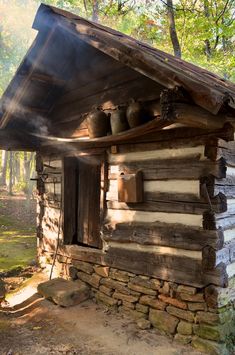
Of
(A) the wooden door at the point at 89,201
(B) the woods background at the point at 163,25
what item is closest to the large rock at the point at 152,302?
(A) the wooden door at the point at 89,201

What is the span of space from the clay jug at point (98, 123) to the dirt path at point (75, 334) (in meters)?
3.01

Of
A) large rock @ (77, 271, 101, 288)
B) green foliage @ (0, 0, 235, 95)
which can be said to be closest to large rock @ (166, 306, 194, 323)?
large rock @ (77, 271, 101, 288)

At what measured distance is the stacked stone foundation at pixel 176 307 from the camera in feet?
13.8

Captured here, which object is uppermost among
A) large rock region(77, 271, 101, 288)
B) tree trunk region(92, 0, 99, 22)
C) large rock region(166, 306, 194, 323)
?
tree trunk region(92, 0, 99, 22)

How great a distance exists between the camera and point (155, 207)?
15.9ft

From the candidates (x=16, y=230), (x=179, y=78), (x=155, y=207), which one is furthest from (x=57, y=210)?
(x=16, y=230)

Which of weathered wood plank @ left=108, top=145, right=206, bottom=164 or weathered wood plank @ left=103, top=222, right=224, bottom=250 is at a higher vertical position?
weathered wood plank @ left=108, top=145, right=206, bottom=164

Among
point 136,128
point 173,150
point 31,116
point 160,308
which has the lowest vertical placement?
point 160,308

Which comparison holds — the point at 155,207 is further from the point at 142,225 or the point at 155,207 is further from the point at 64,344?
the point at 64,344

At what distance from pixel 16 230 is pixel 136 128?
990 cm

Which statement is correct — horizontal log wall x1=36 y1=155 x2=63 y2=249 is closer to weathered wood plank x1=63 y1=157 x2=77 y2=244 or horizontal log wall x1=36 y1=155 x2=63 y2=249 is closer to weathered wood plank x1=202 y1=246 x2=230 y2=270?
weathered wood plank x1=63 y1=157 x2=77 y2=244

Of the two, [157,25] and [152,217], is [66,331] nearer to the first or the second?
[152,217]

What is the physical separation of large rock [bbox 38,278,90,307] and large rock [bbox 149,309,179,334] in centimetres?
146

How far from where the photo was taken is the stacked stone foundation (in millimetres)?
4199
